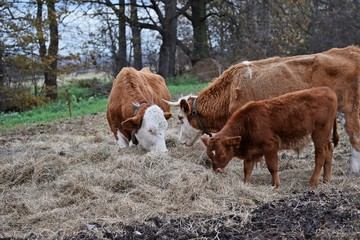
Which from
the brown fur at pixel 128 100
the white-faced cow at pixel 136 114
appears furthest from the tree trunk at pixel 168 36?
the brown fur at pixel 128 100

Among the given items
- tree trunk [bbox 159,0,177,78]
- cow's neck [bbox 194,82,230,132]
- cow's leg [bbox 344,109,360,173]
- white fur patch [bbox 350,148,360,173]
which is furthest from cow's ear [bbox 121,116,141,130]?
tree trunk [bbox 159,0,177,78]

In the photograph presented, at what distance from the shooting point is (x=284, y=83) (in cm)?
779

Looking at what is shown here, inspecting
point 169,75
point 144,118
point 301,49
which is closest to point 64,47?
point 169,75

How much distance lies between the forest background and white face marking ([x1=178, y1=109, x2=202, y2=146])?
519 inches

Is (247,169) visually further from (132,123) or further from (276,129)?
(132,123)

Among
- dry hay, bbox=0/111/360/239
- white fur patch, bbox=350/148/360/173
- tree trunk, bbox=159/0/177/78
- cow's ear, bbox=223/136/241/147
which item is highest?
tree trunk, bbox=159/0/177/78

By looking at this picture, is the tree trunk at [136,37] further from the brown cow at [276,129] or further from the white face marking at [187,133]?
the brown cow at [276,129]

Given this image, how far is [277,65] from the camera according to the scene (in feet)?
26.1

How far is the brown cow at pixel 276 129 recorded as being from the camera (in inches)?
261

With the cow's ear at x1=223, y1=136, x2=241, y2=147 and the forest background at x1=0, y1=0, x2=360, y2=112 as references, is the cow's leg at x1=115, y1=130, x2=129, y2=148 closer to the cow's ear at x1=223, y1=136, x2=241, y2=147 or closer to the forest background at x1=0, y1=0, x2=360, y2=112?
the cow's ear at x1=223, y1=136, x2=241, y2=147

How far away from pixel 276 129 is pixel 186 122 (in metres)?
2.35

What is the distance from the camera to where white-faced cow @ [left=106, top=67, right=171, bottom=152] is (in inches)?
325

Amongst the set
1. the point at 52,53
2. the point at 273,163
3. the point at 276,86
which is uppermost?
the point at 52,53

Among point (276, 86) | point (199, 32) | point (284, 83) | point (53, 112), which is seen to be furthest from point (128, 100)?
point (199, 32)
